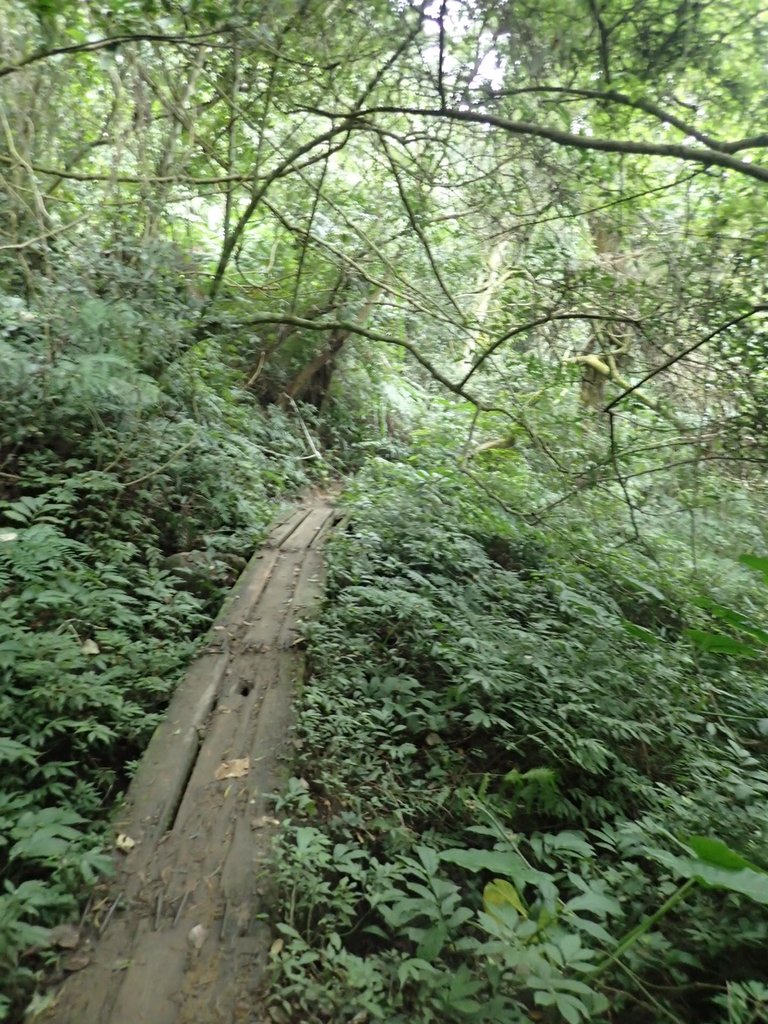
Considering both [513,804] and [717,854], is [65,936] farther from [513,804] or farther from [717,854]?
[717,854]

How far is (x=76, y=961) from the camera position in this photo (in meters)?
2.38

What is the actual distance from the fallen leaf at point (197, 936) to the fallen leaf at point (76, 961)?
1.11 feet

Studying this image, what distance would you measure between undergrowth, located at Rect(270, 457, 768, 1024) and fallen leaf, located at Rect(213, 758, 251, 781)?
0.33 m

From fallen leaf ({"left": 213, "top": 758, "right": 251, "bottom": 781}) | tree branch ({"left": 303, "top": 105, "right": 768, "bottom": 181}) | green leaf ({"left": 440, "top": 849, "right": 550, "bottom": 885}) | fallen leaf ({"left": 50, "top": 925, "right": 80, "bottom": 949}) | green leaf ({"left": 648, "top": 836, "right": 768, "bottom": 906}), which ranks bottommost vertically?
fallen leaf ({"left": 50, "top": 925, "right": 80, "bottom": 949})

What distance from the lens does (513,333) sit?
5336mm

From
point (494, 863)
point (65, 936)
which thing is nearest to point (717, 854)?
point (494, 863)

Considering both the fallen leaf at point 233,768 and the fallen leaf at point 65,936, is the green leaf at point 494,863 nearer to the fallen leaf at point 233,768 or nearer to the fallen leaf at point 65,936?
the fallen leaf at point 233,768

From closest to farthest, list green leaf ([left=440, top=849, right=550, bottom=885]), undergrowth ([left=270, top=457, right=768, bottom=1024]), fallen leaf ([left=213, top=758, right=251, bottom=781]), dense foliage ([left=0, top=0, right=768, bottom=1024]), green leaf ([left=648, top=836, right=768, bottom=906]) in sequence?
green leaf ([left=648, top=836, right=768, bottom=906]) < undergrowth ([left=270, top=457, right=768, bottom=1024]) < green leaf ([left=440, top=849, right=550, bottom=885]) < dense foliage ([left=0, top=0, right=768, bottom=1024]) < fallen leaf ([left=213, top=758, right=251, bottom=781])

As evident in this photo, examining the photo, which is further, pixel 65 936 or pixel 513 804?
pixel 513 804

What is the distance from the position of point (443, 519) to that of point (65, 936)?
4.65 m

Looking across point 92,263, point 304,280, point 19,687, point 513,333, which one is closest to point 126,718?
point 19,687

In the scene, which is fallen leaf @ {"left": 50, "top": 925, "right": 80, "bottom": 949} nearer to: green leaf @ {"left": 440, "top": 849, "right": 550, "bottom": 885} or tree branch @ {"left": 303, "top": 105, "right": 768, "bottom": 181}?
green leaf @ {"left": 440, "top": 849, "right": 550, "bottom": 885}

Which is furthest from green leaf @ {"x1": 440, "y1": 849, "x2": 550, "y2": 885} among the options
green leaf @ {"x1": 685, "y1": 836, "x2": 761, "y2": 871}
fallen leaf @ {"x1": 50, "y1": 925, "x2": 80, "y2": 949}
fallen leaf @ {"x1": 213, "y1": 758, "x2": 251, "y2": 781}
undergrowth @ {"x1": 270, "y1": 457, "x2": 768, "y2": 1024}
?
fallen leaf @ {"x1": 50, "y1": 925, "x2": 80, "y2": 949}

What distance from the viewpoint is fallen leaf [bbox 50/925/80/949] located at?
94.9 inches
